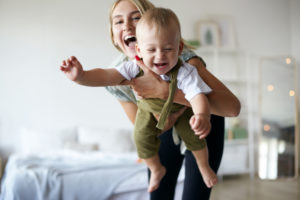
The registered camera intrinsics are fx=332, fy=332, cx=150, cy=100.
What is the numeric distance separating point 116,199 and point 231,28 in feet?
11.1

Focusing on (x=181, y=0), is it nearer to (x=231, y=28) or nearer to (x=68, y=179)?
(x=231, y=28)

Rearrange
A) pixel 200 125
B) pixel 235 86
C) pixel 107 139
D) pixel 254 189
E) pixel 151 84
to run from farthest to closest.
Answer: pixel 235 86
pixel 107 139
pixel 254 189
pixel 151 84
pixel 200 125

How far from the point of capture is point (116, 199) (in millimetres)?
3004

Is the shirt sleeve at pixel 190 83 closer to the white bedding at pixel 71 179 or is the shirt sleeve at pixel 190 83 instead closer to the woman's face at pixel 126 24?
the woman's face at pixel 126 24

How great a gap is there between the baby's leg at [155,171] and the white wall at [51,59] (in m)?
3.43

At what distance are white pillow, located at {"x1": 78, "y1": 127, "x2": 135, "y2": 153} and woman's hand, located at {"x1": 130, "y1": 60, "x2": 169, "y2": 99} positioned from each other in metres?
3.17

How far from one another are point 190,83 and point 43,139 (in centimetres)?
349

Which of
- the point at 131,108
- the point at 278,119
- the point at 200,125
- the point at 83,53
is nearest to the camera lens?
the point at 200,125

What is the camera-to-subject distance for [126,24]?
1.31 meters

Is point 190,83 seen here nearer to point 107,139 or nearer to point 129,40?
point 129,40

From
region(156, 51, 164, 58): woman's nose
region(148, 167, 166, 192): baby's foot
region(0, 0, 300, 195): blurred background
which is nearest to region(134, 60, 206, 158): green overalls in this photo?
region(148, 167, 166, 192): baby's foot

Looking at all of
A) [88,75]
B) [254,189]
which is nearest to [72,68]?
[88,75]

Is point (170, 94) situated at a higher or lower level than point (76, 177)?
→ higher

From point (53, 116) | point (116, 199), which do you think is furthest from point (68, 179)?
point (53, 116)
